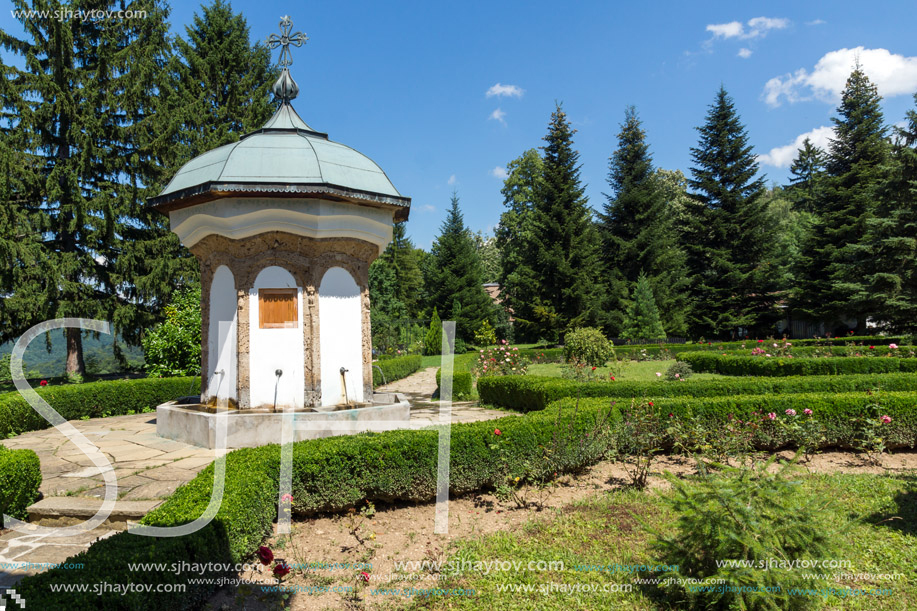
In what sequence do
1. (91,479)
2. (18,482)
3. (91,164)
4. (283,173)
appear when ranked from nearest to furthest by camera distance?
(18,482), (91,479), (283,173), (91,164)

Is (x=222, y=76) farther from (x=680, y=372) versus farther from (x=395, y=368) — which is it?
(x=680, y=372)

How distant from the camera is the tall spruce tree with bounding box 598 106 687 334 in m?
29.2

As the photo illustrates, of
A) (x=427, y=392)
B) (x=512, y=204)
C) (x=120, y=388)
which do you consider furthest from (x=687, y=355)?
(x=512, y=204)

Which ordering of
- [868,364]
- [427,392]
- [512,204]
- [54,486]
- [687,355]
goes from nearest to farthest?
[54,486], [868,364], [427,392], [687,355], [512,204]

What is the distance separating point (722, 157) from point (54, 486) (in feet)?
115

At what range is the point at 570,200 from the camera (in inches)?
1168

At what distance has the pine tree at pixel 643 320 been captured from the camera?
2442cm

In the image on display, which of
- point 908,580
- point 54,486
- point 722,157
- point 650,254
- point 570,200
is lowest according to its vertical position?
point 908,580

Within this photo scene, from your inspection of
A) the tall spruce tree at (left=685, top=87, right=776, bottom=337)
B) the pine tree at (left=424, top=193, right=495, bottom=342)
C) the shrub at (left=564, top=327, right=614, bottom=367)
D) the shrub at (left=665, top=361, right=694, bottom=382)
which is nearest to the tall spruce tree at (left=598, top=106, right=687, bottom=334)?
the tall spruce tree at (left=685, top=87, right=776, bottom=337)

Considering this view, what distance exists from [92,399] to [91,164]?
12.1 metres

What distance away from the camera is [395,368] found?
19.4 metres

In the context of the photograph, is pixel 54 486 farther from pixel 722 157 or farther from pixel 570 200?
pixel 722 157

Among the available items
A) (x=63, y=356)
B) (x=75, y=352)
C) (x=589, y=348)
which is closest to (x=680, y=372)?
(x=589, y=348)

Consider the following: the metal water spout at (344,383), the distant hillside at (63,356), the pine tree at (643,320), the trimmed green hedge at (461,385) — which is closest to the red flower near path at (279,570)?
the metal water spout at (344,383)
